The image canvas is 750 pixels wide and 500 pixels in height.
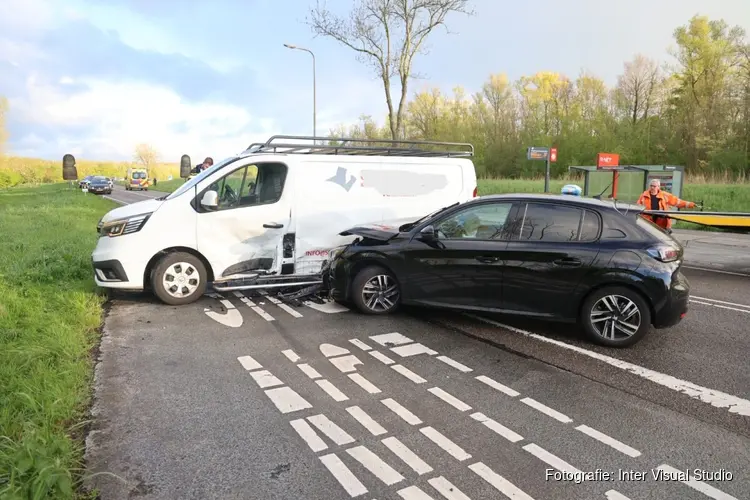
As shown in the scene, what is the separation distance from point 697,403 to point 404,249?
320 centimetres

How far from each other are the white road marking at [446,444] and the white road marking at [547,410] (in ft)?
2.83

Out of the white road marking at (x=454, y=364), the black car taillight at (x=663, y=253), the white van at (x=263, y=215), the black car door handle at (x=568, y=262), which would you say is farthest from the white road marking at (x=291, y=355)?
the black car taillight at (x=663, y=253)

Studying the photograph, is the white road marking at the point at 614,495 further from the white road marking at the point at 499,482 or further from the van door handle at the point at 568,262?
the van door handle at the point at 568,262

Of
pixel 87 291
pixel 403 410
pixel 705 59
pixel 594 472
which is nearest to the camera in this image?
pixel 594 472

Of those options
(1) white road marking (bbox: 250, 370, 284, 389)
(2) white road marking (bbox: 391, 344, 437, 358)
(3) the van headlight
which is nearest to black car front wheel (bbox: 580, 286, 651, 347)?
(2) white road marking (bbox: 391, 344, 437, 358)

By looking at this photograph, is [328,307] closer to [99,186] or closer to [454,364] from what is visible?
[454,364]

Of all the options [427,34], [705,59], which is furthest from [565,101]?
[427,34]

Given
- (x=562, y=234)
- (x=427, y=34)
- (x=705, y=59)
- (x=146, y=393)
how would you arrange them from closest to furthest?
(x=146, y=393)
(x=562, y=234)
(x=427, y=34)
(x=705, y=59)

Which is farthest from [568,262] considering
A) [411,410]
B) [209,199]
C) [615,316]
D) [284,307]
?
[209,199]

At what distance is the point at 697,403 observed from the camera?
3.90m

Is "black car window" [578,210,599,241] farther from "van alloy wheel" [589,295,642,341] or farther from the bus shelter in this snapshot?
the bus shelter

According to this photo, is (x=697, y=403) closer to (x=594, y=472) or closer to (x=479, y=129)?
(x=594, y=472)

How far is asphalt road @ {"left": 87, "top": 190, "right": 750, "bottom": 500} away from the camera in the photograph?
289 cm

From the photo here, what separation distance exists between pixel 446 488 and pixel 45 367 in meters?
3.43
